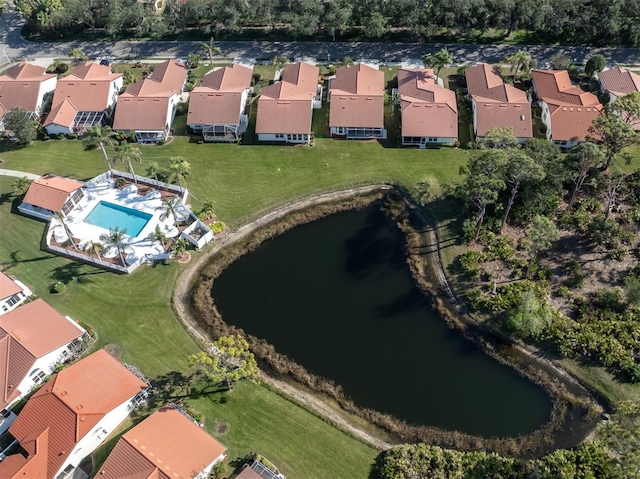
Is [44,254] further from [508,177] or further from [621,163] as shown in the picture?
[621,163]

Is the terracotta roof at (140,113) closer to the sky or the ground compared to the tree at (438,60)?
closer to the ground

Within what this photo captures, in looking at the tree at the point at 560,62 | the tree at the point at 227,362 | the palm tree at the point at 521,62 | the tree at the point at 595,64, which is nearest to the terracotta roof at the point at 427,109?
the palm tree at the point at 521,62

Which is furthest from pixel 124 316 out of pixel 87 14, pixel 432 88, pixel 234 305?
pixel 87 14

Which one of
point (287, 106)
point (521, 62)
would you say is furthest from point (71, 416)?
point (521, 62)

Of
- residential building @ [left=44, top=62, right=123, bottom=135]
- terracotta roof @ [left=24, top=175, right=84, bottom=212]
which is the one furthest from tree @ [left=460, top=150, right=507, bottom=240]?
residential building @ [left=44, top=62, right=123, bottom=135]

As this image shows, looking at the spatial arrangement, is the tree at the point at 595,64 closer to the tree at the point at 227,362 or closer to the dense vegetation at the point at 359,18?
the dense vegetation at the point at 359,18

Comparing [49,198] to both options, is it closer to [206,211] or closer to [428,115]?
[206,211]
